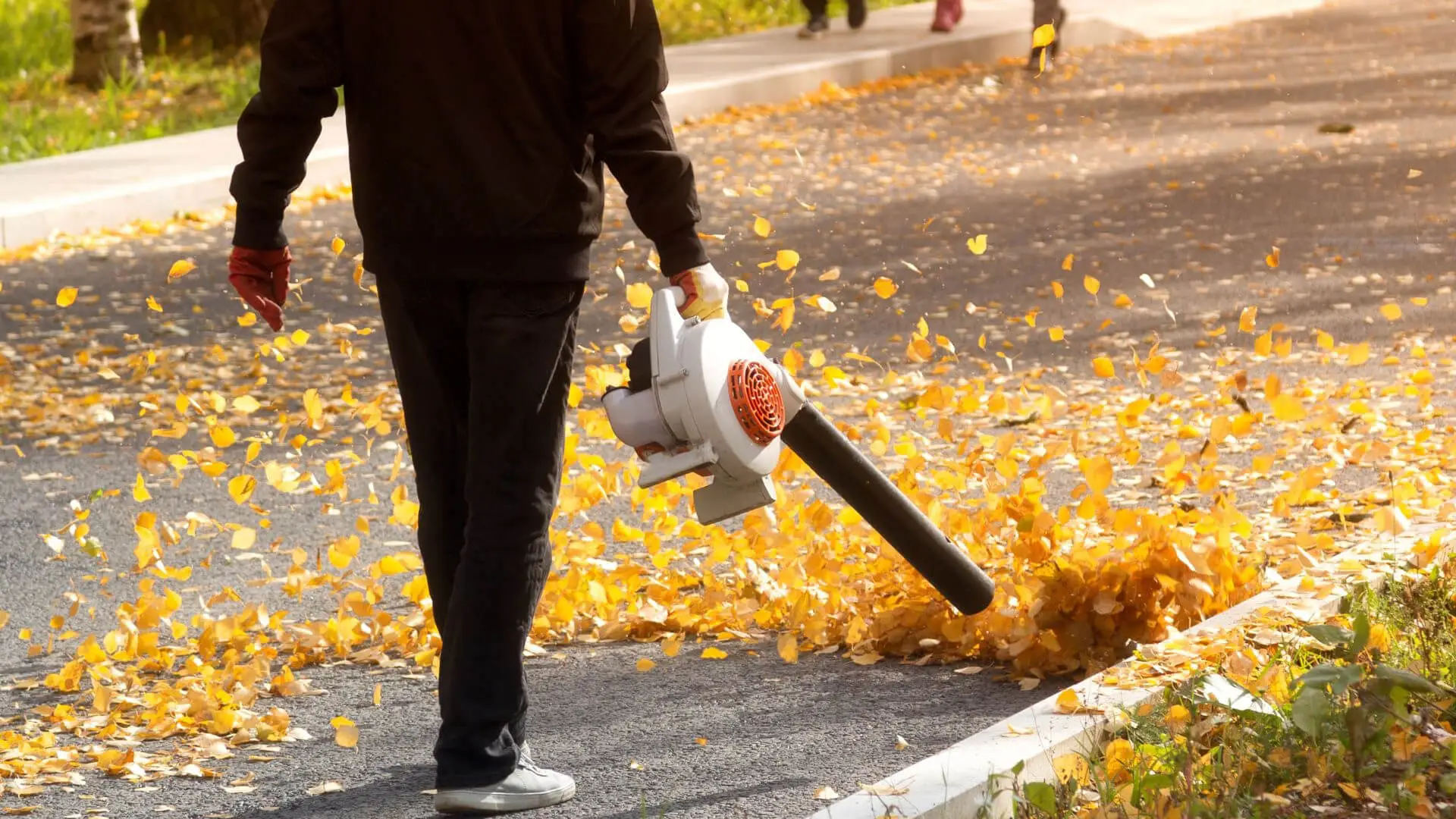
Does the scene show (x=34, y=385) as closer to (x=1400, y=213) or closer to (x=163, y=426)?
(x=163, y=426)

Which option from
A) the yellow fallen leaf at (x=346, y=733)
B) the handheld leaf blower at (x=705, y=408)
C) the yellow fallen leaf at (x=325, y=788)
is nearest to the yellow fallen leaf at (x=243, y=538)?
the yellow fallen leaf at (x=346, y=733)

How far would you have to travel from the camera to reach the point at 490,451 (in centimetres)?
346

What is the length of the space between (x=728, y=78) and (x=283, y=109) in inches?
512

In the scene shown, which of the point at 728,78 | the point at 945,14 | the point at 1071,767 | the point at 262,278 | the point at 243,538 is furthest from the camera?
the point at 945,14

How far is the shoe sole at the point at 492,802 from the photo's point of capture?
350 centimetres

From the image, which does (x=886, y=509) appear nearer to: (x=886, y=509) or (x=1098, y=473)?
(x=886, y=509)

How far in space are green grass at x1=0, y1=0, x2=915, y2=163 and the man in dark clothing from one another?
10906 millimetres

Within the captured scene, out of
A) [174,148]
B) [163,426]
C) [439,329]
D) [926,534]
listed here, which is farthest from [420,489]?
[174,148]

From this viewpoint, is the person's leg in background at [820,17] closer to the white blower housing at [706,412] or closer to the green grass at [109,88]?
the green grass at [109,88]

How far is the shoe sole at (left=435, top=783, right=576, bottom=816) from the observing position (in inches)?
138

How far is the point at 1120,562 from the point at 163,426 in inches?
162

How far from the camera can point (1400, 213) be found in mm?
10695

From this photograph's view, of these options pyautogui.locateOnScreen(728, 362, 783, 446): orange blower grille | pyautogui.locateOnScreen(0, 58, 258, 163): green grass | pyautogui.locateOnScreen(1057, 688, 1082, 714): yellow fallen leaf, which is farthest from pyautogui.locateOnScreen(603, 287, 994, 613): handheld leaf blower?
pyautogui.locateOnScreen(0, 58, 258, 163): green grass

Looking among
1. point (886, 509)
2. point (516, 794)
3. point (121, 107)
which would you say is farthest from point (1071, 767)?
point (121, 107)
